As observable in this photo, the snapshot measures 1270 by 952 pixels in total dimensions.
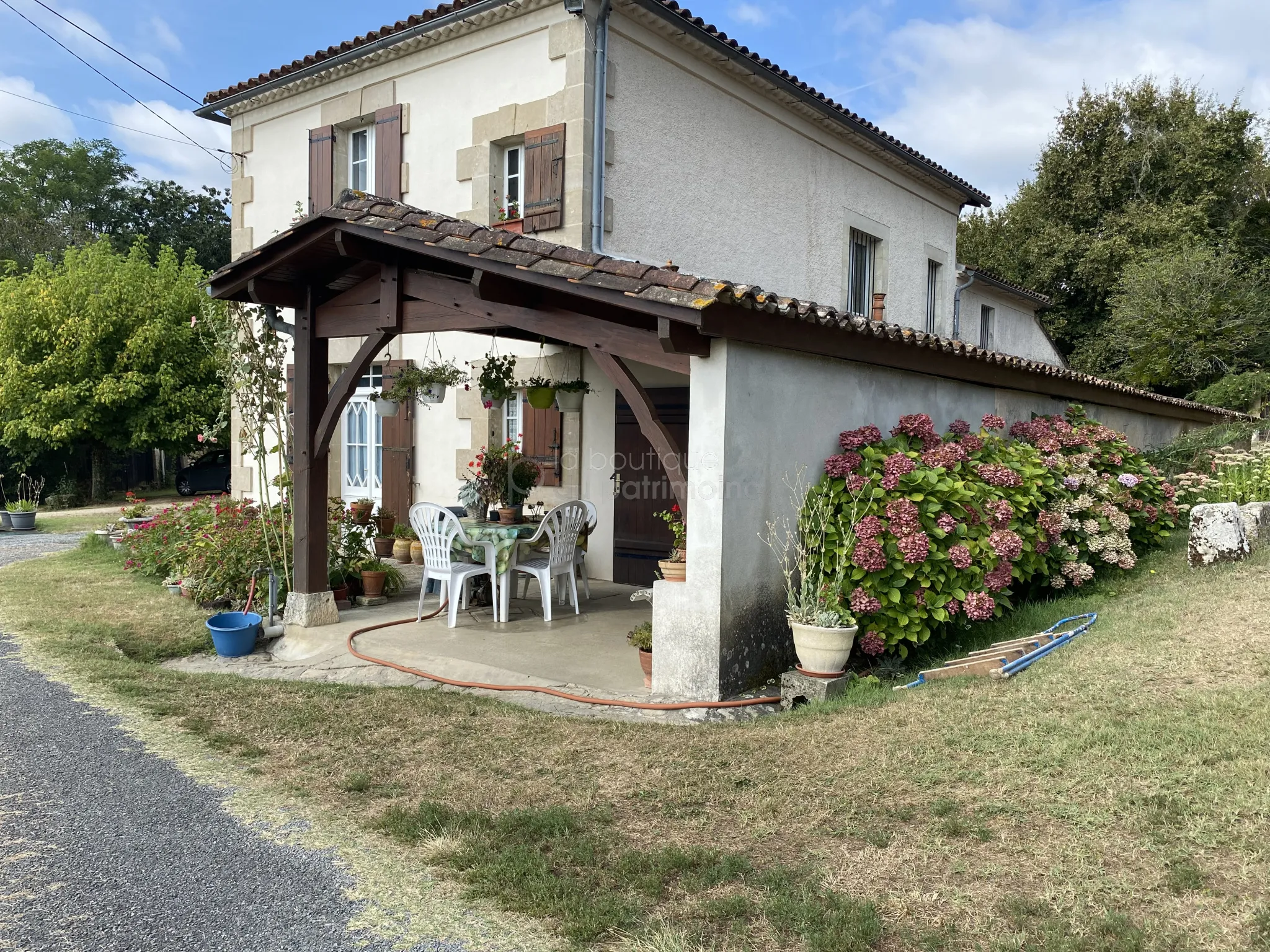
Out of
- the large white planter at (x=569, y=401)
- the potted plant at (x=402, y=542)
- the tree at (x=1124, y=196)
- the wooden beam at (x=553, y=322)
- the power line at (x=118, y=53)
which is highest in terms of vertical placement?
the tree at (x=1124, y=196)

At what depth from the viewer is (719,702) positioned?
191 inches

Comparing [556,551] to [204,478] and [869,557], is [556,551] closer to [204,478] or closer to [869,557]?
[869,557]

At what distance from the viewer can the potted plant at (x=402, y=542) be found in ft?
32.7

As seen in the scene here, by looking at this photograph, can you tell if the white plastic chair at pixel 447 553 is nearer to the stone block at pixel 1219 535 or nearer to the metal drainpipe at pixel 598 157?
the metal drainpipe at pixel 598 157

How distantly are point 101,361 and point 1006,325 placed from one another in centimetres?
1847

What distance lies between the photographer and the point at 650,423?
506cm

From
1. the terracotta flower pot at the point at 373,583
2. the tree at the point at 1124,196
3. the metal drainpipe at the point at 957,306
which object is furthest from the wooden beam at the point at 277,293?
the tree at the point at 1124,196

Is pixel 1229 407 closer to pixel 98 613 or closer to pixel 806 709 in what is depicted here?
pixel 806 709

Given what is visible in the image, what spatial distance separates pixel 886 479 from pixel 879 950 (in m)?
3.34

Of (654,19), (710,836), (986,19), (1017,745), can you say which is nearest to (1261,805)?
(1017,745)

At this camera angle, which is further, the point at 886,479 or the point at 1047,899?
→ the point at 886,479

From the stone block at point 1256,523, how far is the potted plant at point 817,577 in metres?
3.62

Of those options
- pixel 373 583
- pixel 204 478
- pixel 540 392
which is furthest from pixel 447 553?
pixel 204 478

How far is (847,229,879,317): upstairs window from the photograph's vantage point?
38.8 feet
